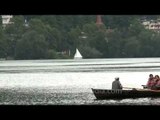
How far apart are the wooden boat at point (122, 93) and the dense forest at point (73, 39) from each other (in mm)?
85839

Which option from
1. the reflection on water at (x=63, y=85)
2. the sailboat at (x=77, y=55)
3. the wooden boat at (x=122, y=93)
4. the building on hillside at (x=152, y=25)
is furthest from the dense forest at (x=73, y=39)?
the wooden boat at (x=122, y=93)

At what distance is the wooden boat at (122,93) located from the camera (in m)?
36.7

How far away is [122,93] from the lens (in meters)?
36.8

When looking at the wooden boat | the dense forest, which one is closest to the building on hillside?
the dense forest

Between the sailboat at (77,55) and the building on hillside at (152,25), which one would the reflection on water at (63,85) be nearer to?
the sailboat at (77,55)

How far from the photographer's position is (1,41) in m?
129

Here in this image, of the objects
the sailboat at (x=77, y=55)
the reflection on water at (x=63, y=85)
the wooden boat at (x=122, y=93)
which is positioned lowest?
the sailboat at (x=77, y=55)

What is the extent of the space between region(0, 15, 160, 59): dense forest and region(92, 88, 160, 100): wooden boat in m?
85.8

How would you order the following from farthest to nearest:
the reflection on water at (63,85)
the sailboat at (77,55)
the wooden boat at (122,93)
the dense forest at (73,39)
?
the sailboat at (77,55) → the dense forest at (73,39) → the reflection on water at (63,85) → the wooden boat at (122,93)

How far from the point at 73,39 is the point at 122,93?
9652 centimetres
